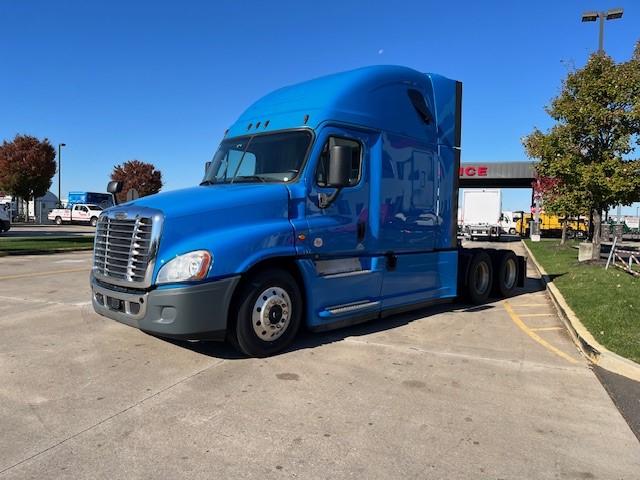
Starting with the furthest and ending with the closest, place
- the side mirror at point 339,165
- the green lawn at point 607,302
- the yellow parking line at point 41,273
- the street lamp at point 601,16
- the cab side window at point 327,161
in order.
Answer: the street lamp at point 601,16 → the yellow parking line at point 41,273 → the green lawn at point 607,302 → the cab side window at point 327,161 → the side mirror at point 339,165

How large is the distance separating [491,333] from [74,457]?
5.44 m

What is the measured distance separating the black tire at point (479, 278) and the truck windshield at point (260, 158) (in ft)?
14.4

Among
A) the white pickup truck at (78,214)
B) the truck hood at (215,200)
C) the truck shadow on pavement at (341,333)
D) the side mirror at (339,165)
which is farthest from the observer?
the white pickup truck at (78,214)

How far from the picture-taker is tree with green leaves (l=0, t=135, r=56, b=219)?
39.9 meters

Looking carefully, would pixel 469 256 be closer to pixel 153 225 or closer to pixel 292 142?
pixel 292 142

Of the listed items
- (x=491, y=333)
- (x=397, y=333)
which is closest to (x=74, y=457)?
(x=397, y=333)

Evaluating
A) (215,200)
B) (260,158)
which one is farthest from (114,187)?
(215,200)

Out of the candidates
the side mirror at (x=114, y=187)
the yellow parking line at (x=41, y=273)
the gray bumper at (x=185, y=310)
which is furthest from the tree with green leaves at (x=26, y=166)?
the gray bumper at (x=185, y=310)

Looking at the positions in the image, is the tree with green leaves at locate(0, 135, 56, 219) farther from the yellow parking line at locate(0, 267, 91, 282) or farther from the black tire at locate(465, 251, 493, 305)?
the black tire at locate(465, 251, 493, 305)

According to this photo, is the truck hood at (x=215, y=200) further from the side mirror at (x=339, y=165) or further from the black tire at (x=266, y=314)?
the black tire at (x=266, y=314)

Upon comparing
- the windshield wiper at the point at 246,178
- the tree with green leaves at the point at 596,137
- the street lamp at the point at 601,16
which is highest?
the street lamp at the point at 601,16

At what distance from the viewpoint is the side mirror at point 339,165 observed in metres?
5.48

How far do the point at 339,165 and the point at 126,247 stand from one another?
2.44 meters

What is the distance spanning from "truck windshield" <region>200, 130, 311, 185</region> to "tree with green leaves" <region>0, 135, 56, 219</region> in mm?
40786
